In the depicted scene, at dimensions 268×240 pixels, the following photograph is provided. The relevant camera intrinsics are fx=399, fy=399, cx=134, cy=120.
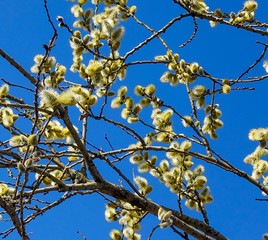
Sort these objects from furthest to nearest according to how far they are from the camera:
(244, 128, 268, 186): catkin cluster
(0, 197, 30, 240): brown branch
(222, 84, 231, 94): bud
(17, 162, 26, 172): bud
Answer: (222, 84, 231, 94): bud
(244, 128, 268, 186): catkin cluster
(0, 197, 30, 240): brown branch
(17, 162, 26, 172): bud

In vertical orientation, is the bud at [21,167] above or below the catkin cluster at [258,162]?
above

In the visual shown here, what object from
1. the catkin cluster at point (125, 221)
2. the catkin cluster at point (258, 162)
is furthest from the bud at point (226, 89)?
the catkin cluster at point (125, 221)

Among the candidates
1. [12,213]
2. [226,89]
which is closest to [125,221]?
[12,213]

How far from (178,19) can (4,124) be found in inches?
53.7

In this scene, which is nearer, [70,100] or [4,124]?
[70,100]

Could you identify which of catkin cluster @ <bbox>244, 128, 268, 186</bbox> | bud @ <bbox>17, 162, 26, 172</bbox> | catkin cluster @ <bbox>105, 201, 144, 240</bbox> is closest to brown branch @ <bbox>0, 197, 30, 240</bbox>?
bud @ <bbox>17, 162, 26, 172</bbox>

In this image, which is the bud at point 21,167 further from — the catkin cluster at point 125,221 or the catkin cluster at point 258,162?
the catkin cluster at point 258,162

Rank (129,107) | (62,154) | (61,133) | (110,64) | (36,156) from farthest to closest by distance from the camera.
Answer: (110,64) → (129,107) → (61,133) → (62,154) → (36,156)

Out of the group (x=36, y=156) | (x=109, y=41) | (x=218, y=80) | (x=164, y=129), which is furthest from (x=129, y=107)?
(x=36, y=156)

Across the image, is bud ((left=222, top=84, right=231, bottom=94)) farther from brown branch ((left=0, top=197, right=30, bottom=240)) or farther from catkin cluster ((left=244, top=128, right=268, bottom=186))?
brown branch ((left=0, top=197, right=30, bottom=240))

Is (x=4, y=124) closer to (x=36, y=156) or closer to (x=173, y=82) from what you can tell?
(x=36, y=156)

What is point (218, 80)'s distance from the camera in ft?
9.23

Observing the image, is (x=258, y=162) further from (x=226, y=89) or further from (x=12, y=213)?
(x=12, y=213)

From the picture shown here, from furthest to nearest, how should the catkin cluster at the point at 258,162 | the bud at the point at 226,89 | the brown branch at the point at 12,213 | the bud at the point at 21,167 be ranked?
the bud at the point at 226,89, the catkin cluster at the point at 258,162, the brown branch at the point at 12,213, the bud at the point at 21,167
